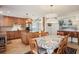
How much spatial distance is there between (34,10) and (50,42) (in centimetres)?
75

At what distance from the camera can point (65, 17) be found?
226 cm

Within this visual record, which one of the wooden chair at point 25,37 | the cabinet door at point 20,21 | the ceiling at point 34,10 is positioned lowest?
the wooden chair at point 25,37

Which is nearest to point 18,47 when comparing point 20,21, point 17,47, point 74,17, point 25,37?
point 17,47

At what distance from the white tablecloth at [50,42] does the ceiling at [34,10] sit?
50cm

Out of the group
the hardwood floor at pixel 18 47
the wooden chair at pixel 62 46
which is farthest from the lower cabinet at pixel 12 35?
the wooden chair at pixel 62 46

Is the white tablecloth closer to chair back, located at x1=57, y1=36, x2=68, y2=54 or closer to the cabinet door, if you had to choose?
chair back, located at x1=57, y1=36, x2=68, y2=54

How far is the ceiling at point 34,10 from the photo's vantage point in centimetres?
224

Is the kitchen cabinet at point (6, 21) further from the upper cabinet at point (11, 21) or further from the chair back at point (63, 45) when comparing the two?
the chair back at point (63, 45)

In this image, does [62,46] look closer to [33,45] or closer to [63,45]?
[63,45]

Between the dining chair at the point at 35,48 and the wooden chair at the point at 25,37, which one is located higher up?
the wooden chair at the point at 25,37

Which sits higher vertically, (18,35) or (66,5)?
(66,5)
